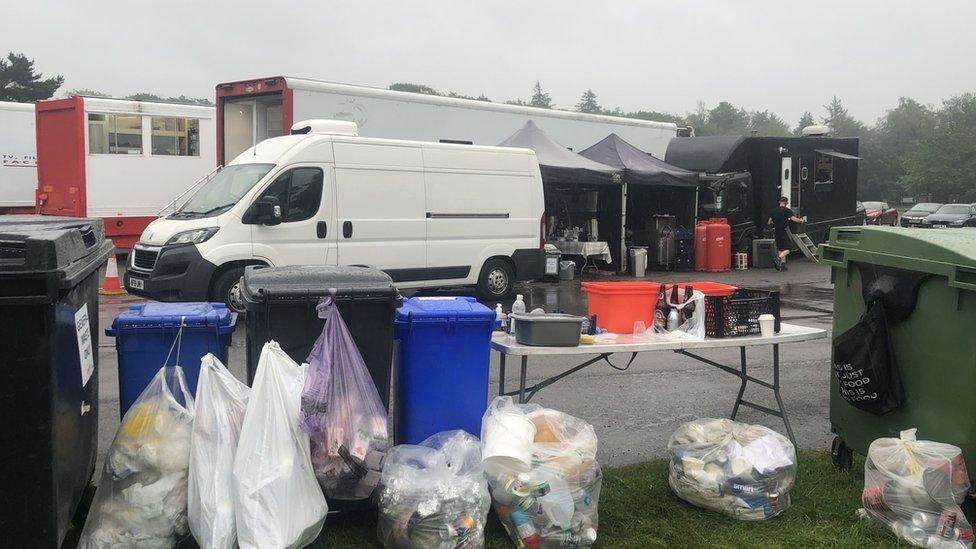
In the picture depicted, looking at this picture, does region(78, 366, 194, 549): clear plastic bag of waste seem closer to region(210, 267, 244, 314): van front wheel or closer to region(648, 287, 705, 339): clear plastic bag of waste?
region(648, 287, 705, 339): clear plastic bag of waste

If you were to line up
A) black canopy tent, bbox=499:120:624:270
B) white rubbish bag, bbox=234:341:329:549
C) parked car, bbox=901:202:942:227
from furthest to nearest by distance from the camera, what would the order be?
parked car, bbox=901:202:942:227, black canopy tent, bbox=499:120:624:270, white rubbish bag, bbox=234:341:329:549

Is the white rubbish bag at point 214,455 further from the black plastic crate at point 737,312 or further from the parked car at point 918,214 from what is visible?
the parked car at point 918,214

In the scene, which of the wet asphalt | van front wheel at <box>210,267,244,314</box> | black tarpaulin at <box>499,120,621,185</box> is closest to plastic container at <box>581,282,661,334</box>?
the wet asphalt

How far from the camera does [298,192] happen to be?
1020 centimetres

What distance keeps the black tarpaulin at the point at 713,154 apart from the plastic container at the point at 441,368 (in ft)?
51.7

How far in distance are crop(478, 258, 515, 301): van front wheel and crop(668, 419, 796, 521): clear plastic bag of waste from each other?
7.78 m

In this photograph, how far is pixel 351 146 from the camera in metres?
10.5

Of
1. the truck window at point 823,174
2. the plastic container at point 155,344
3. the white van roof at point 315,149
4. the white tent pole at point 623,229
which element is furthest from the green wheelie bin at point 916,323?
the truck window at point 823,174

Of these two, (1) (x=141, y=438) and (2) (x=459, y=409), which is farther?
(2) (x=459, y=409)

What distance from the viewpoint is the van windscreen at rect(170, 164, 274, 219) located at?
10.0 meters

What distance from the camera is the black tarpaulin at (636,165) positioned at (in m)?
16.5

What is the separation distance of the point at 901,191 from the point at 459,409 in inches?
3412

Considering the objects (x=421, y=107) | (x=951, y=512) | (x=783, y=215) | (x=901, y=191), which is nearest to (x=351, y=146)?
(x=421, y=107)

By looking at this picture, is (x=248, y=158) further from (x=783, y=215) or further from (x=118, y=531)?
(x=783, y=215)
